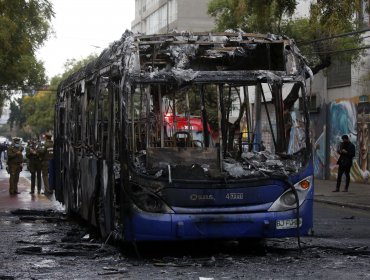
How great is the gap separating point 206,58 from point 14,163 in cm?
1258

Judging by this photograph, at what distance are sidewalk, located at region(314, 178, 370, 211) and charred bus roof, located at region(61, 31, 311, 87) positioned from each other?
8997mm

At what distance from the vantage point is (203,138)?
9.15 meters

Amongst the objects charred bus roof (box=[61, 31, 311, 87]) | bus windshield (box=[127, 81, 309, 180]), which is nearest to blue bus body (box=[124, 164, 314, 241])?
bus windshield (box=[127, 81, 309, 180])

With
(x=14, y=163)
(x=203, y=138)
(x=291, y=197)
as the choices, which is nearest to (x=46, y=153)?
(x=14, y=163)

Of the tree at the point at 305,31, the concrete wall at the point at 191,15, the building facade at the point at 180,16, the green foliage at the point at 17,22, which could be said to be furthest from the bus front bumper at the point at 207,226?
the concrete wall at the point at 191,15

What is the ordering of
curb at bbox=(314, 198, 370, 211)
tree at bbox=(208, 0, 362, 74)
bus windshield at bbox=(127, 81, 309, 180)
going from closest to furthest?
bus windshield at bbox=(127, 81, 309, 180)
curb at bbox=(314, 198, 370, 211)
tree at bbox=(208, 0, 362, 74)

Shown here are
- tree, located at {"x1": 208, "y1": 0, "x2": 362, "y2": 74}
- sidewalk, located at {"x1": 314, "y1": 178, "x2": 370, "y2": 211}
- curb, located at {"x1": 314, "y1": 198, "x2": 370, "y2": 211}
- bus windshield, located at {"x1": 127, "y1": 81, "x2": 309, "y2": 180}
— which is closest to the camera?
bus windshield, located at {"x1": 127, "y1": 81, "x2": 309, "y2": 180}

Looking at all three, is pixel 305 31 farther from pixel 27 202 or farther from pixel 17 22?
pixel 27 202

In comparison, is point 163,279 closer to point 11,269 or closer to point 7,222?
point 11,269

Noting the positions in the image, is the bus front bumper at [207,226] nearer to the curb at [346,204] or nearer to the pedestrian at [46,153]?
the curb at [346,204]

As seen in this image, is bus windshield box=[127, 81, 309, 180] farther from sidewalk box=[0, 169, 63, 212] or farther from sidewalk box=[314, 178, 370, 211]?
sidewalk box=[314, 178, 370, 211]

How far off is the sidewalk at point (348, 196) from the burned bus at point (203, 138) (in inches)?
348

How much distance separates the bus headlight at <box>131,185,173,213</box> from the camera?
8258 millimetres

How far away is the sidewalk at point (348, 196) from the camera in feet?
59.2
